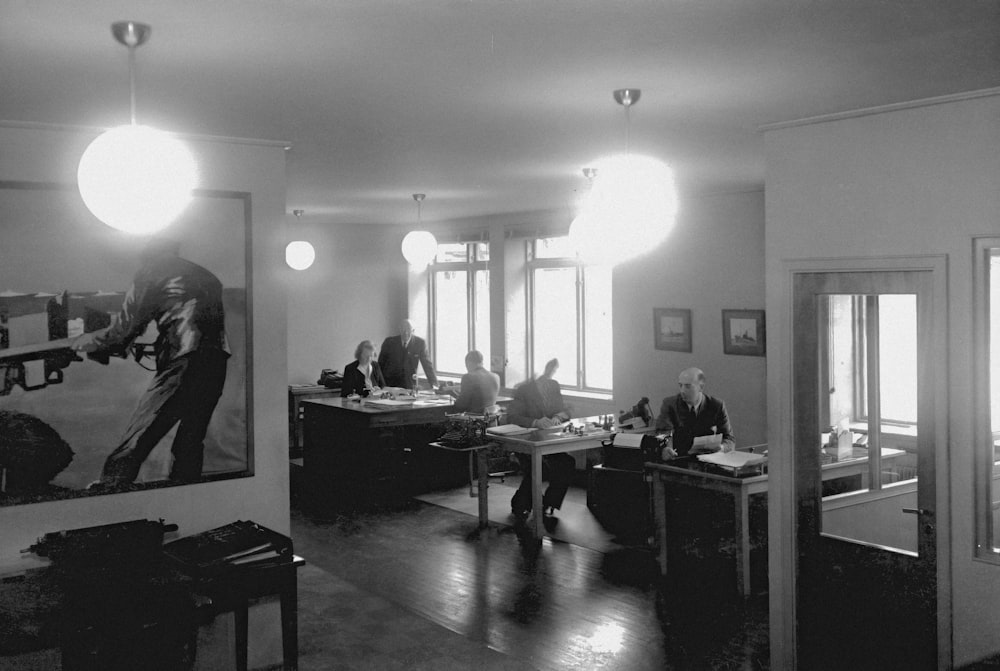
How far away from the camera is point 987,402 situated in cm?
381

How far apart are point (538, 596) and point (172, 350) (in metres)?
2.85

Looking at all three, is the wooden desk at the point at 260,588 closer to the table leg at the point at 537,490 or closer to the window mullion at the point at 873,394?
the window mullion at the point at 873,394

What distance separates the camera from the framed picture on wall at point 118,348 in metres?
4.00

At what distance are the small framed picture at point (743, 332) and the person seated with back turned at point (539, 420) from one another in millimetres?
1713

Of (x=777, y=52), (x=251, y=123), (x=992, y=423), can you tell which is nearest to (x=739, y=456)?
(x=992, y=423)

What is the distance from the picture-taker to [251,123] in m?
4.64

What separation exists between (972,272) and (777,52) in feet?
4.26

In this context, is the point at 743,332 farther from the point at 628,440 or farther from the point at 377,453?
the point at 377,453

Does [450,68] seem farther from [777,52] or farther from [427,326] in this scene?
[427,326]

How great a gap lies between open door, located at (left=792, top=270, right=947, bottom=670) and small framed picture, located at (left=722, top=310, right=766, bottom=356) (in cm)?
383

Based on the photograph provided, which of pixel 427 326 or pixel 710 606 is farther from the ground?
pixel 427 326

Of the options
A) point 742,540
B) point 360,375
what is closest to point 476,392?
point 360,375

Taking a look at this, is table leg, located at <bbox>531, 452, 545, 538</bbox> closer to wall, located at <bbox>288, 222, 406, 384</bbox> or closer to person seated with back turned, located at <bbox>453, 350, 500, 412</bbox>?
person seated with back turned, located at <bbox>453, 350, 500, 412</bbox>

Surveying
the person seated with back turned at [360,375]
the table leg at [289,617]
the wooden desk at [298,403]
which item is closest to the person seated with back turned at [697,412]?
the table leg at [289,617]
